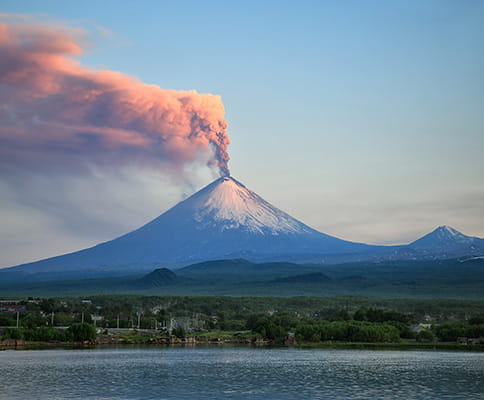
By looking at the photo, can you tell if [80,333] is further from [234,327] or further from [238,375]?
[238,375]

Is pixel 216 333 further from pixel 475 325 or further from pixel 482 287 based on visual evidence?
pixel 482 287

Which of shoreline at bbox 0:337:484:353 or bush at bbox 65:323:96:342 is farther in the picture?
bush at bbox 65:323:96:342

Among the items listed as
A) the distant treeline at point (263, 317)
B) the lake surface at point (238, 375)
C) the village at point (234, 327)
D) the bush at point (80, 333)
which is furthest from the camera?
the distant treeline at point (263, 317)

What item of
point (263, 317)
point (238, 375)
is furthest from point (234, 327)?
point (238, 375)

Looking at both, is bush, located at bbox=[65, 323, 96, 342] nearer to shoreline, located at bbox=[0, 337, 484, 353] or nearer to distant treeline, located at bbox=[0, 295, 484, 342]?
distant treeline, located at bbox=[0, 295, 484, 342]

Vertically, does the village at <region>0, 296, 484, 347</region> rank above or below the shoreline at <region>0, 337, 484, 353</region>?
above

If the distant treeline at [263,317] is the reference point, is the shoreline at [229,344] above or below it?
below

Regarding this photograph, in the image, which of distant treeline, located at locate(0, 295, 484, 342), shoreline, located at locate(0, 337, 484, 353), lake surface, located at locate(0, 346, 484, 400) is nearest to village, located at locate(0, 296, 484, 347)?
distant treeline, located at locate(0, 295, 484, 342)

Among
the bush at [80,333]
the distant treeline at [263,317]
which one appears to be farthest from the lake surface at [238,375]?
the distant treeline at [263,317]

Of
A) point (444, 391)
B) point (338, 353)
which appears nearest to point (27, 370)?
point (444, 391)

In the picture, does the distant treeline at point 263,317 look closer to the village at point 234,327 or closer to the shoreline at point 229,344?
the village at point 234,327
